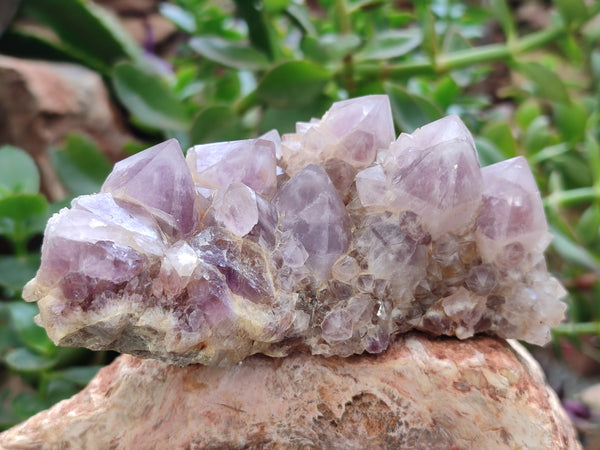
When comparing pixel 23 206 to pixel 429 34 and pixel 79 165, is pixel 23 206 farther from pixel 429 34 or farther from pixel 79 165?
pixel 429 34

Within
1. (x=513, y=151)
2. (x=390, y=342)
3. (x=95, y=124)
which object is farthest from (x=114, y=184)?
Result: (x=95, y=124)

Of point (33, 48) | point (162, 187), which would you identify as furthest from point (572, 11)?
point (33, 48)

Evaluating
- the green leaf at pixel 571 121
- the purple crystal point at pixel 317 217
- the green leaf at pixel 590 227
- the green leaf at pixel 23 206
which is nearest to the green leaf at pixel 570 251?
the green leaf at pixel 590 227

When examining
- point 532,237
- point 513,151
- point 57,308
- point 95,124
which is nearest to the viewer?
point 57,308

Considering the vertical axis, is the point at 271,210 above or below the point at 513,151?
above

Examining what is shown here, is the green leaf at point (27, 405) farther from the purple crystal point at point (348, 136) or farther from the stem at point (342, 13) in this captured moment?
the stem at point (342, 13)

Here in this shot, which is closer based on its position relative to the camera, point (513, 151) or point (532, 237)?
point (532, 237)

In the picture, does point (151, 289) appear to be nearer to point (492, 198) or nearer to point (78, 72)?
point (492, 198)

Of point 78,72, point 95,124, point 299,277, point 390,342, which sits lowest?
point 95,124
